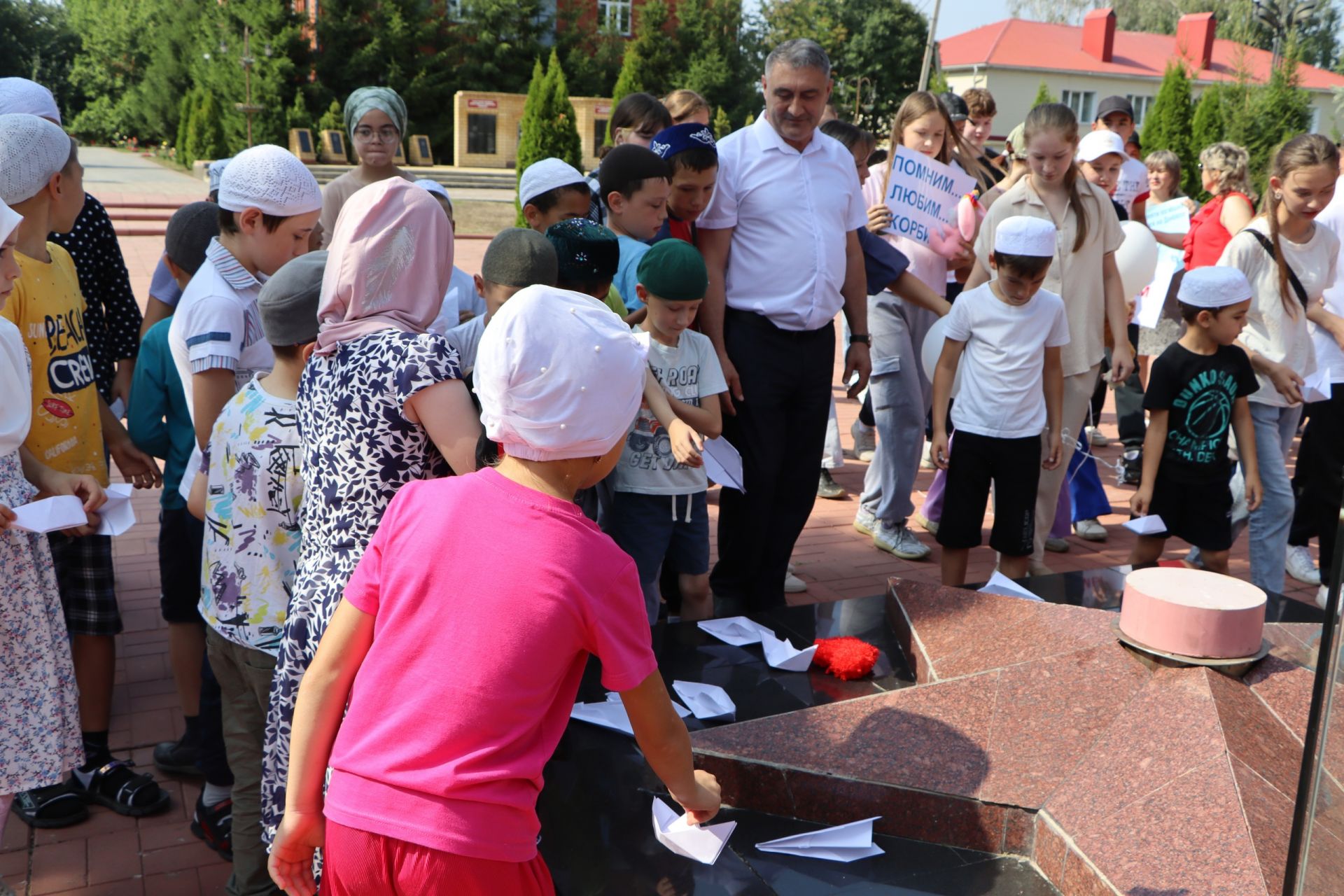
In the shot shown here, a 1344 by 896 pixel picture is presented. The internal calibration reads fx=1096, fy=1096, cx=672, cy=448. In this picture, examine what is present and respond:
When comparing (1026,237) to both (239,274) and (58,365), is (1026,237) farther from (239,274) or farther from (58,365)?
(58,365)

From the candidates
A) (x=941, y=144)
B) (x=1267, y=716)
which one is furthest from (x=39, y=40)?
(x=1267, y=716)

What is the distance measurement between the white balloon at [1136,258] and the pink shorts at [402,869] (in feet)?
18.9

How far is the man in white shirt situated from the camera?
3943 mm

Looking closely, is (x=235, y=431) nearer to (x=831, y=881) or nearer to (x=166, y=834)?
(x=166, y=834)

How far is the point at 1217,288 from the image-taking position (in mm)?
4004

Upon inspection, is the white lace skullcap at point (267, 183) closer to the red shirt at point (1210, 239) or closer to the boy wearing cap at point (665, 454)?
the boy wearing cap at point (665, 454)

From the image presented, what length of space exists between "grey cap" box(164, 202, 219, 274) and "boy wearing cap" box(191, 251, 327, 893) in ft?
4.07

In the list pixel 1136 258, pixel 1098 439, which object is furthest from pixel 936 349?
pixel 1098 439

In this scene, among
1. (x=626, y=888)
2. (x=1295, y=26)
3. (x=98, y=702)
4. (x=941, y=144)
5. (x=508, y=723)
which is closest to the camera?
(x=508, y=723)

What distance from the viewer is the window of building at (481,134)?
3167 cm

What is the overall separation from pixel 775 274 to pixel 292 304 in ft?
6.77

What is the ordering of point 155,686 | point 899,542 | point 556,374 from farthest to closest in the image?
point 899,542
point 155,686
point 556,374

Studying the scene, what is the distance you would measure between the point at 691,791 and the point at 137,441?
2.33 meters

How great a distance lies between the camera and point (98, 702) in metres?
3.10
